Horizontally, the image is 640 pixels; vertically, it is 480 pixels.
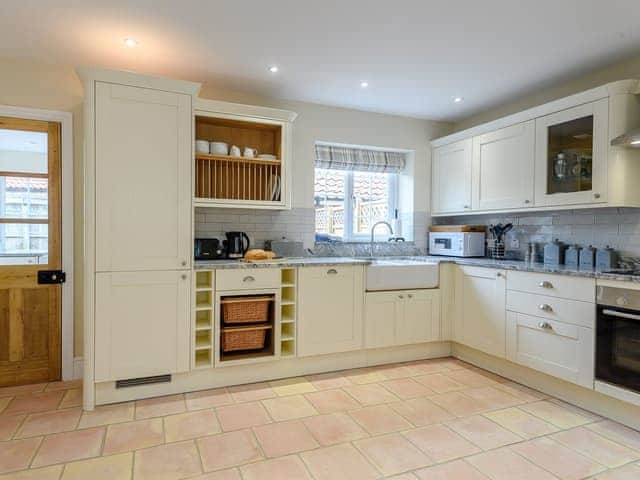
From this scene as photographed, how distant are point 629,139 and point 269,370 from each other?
2.92 m

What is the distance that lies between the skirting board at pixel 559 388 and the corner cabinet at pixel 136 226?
2403 mm

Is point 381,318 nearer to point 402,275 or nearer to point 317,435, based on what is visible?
point 402,275

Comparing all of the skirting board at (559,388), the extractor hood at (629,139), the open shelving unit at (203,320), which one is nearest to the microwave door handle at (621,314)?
the skirting board at (559,388)

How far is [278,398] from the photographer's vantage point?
2.76 m

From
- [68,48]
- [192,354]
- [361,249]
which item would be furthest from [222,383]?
[68,48]

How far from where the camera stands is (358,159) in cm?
414

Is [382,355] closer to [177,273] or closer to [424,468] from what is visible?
[424,468]

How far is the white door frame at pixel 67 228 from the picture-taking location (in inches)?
119

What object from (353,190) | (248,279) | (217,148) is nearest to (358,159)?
(353,190)

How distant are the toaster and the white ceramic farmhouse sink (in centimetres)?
→ 127

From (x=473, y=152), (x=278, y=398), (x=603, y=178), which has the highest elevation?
(x=473, y=152)

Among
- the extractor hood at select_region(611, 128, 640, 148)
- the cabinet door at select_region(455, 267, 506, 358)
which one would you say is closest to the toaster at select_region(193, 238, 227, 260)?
the cabinet door at select_region(455, 267, 506, 358)

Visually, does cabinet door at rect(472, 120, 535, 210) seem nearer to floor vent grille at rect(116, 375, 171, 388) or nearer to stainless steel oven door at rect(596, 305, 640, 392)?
stainless steel oven door at rect(596, 305, 640, 392)

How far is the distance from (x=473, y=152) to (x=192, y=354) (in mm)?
3032
